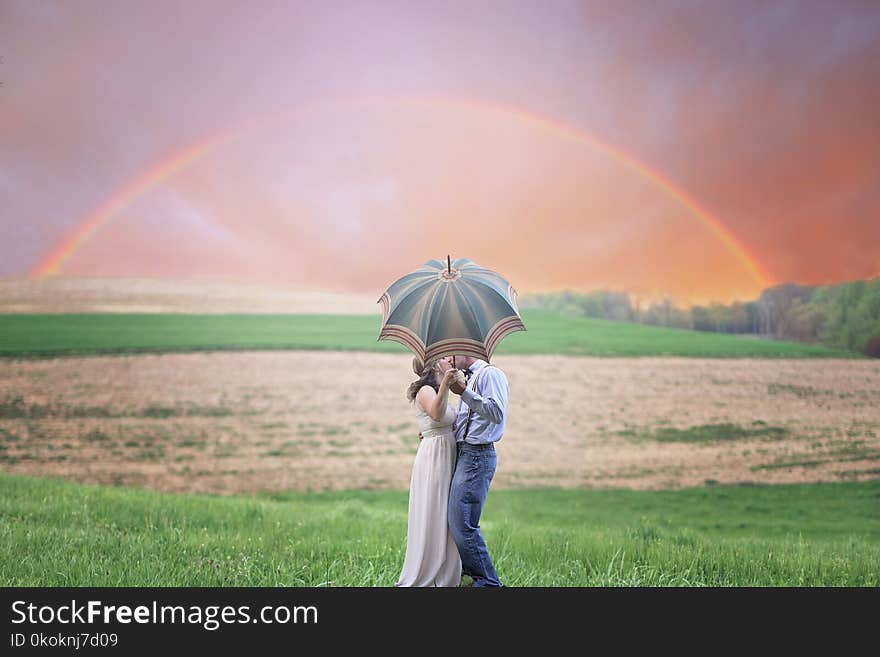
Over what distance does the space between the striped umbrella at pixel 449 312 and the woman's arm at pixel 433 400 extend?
1.04ft

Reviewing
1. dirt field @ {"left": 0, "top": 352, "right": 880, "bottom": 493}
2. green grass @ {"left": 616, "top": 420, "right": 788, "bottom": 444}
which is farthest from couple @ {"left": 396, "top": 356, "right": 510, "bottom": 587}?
green grass @ {"left": 616, "top": 420, "right": 788, "bottom": 444}

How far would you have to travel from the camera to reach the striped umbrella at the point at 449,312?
497cm

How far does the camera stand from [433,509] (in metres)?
5.54

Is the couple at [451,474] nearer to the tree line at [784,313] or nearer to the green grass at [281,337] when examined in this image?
the tree line at [784,313]

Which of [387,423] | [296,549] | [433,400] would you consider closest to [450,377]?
[433,400]

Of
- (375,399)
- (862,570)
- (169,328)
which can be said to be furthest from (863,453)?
(169,328)

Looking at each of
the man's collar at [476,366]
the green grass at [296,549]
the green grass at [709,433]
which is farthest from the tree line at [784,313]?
the man's collar at [476,366]

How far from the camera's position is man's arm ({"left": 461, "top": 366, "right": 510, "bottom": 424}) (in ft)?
16.6

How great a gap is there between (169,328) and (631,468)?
35625 millimetres

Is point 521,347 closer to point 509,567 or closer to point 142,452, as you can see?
point 142,452

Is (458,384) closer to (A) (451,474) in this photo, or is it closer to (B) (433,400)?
(B) (433,400)

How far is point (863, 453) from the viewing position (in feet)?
61.1

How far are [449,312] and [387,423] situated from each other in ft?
68.9

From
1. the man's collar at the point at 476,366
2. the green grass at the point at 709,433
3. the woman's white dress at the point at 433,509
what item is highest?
the man's collar at the point at 476,366
